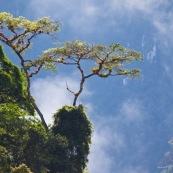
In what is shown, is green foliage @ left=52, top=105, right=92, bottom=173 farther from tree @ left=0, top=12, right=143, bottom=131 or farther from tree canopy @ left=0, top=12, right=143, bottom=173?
tree @ left=0, top=12, right=143, bottom=131

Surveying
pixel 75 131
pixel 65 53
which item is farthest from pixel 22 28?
pixel 75 131

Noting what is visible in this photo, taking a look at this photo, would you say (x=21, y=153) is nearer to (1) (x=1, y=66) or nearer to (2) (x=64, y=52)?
(1) (x=1, y=66)

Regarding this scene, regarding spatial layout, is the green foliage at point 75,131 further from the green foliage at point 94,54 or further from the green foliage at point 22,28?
the green foliage at point 22,28

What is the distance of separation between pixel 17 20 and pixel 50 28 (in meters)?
3.37

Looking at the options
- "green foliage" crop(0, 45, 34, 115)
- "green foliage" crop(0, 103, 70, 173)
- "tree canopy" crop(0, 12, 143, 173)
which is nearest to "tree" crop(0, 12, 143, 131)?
"tree canopy" crop(0, 12, 143, 173)

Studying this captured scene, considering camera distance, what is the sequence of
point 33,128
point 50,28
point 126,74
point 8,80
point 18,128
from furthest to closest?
point 126,74, point 50,28, point 8,80, point 33,128, point 18,128

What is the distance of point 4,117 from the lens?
2883 centimetres

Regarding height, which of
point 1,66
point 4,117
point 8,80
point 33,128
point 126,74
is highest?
point 126,74

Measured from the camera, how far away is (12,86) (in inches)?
1437

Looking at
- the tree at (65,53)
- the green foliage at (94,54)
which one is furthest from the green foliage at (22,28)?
the green foliage at (94,54)

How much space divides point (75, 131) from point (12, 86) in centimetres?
870

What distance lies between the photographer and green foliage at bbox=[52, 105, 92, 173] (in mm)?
41500

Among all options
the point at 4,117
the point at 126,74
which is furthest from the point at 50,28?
the point at 4,117

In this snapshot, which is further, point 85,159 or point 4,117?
point 85,159
